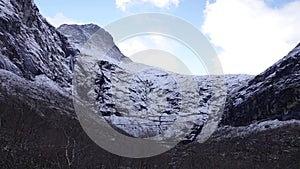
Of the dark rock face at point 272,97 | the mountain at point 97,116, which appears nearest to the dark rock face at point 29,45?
the mountain at point 97,116

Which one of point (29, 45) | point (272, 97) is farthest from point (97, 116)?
point (272, 97)

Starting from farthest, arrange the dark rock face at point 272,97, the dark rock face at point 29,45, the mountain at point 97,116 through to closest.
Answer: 1. the dark rock face at point 29,45
2. the dark rock face at point 272,97
3. the mountain at point 97,116

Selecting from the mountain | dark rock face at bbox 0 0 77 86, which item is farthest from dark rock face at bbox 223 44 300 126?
dark rock face at bbox 0 0 77 86

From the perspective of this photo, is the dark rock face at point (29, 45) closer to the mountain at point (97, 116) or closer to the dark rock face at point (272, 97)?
the mountain at point (97, 116)

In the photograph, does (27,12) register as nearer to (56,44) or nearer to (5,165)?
(56,44)

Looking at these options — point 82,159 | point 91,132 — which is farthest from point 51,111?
point 82,159

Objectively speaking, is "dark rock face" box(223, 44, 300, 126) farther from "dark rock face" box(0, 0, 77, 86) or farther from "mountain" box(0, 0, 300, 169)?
"dark rock face" box(0, 0, 77, 86)
